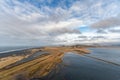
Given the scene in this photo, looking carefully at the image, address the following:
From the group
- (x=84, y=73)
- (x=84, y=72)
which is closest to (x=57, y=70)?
(x=84, y=73)

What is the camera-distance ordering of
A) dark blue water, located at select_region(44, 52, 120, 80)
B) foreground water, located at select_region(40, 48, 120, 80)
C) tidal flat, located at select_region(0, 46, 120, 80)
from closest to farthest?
tidal flat, located at select_region(0, 46, 120, 80) → dark blue water, located at select_region(44, 52, 120, 80) → foreground water, located at select_region(40, 48, 120, 80)

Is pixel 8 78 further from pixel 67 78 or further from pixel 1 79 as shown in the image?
A: pixel 67 78

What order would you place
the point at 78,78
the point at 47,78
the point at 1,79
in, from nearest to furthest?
the point at 1,79
the point at 47,78
the point at 78,78

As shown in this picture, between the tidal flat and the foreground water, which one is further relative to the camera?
the foreground water

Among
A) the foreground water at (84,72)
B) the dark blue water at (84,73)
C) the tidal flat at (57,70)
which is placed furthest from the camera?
the foreground water at (84,72)

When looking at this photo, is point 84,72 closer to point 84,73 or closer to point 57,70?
point 84,73

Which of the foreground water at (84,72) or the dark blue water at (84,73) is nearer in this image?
the dark blue water at (84,73)

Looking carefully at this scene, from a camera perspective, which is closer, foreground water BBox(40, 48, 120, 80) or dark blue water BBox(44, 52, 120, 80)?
dark blue water BBox(44, 52, 120, 80)

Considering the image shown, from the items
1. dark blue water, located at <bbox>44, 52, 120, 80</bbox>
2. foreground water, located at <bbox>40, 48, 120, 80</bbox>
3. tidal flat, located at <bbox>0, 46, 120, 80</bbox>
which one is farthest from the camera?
foreground water, located at <bbox>40, 48, 120, 80</bbox>

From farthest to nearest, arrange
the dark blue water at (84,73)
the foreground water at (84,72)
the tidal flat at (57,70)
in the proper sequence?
the foreground water at (84,72) < the dark blue water at (84,73) < the tidal flat at (57,70)

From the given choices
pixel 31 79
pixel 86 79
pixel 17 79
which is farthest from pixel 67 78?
pixel 17 79

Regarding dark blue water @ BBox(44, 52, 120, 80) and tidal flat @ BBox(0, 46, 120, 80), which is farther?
dark blue water @ BBox(44, 52, 120, 80)
